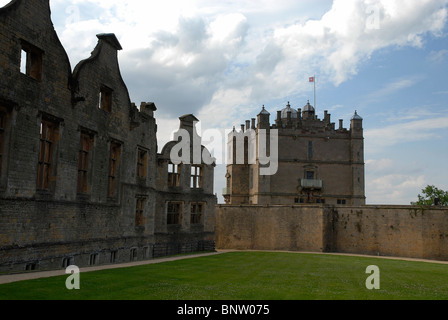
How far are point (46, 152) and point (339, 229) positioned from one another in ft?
91.9

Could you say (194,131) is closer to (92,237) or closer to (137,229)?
(137,229)

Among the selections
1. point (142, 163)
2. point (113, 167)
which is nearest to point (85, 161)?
point (113, 167)

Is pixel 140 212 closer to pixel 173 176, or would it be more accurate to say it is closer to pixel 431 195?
pixel 173 176

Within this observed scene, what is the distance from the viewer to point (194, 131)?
33125mm

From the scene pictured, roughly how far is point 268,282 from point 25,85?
11279 millimetres

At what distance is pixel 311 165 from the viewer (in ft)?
179

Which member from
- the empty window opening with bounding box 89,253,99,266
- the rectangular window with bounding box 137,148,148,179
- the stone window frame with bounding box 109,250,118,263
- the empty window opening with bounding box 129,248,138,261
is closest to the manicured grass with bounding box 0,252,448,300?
the empty window opening with bounding box 89,253,99,266

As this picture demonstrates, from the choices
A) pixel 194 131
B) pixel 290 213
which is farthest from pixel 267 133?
pixel 194 131

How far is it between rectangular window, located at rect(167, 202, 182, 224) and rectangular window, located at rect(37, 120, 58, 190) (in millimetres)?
14478

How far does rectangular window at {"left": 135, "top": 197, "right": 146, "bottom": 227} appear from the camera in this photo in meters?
26.7

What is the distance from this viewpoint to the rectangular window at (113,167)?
23.4m

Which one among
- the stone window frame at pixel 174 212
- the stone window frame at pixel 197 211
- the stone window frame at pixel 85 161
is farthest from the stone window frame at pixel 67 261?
the stone window frame at pixel 197 211

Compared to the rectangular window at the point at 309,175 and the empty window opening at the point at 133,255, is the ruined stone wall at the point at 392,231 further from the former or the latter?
the empty window opening at the point at 133,255
